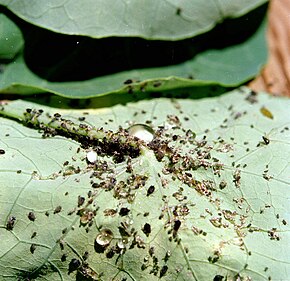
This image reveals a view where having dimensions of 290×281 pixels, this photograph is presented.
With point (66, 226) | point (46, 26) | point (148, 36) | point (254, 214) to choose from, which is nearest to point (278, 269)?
point (254, 214)

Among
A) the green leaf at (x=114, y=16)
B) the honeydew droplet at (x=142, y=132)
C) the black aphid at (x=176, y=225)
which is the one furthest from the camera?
the green leaf at (x=114, y=16)

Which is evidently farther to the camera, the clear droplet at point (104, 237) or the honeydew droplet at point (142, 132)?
the honeydew droplet at point (142, 132)

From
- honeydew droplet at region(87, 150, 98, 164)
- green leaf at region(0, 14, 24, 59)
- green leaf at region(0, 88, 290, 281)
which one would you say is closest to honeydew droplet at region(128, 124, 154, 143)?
green leaf at region(0, 88, 290, 281)

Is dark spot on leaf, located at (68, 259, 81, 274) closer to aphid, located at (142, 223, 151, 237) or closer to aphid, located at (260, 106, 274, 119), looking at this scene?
aphid, located at (142, 223, 151, 237)

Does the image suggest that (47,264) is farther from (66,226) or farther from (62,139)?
(62,139)

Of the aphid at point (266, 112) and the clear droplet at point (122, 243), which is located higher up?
the aphid at point (266, 112)

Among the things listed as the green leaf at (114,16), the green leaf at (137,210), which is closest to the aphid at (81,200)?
the green leaf at (137,210)

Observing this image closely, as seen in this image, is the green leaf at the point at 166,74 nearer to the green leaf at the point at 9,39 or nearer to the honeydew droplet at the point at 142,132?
the green leaf at the point at 9,39
